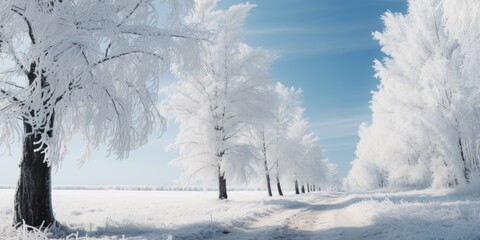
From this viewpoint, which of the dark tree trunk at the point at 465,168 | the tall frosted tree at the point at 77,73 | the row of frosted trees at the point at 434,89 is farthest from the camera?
the dark tree trunk at the point at 465,168

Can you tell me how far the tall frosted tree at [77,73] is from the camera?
6586 millimetres

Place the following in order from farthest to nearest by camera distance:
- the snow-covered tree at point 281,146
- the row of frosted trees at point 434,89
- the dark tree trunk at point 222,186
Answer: the snow-covered tree at point 281,146
the dark tree trunk at point 222,186
the row of frosted trees at point 434,89

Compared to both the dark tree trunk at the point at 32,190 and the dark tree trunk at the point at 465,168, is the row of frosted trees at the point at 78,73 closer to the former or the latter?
the dark tree trunk at the point at 32,190

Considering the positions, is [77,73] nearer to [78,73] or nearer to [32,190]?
[78,73]

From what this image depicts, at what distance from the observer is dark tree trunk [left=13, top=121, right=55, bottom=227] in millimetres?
8430

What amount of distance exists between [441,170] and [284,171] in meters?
13.1

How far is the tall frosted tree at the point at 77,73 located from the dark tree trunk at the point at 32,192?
2 cm

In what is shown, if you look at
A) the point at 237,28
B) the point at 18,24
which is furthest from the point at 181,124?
the point at 18,24

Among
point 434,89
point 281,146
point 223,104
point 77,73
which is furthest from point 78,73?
point 281,146

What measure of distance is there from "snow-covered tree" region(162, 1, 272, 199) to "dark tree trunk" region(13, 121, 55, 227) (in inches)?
404

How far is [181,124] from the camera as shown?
1959cm

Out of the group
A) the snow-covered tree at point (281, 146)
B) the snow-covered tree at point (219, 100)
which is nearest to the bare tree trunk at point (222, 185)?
the snow-covered tree at point (219, 100)

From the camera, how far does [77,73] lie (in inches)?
266

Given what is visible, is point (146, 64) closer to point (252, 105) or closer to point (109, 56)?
point (109, 56)
